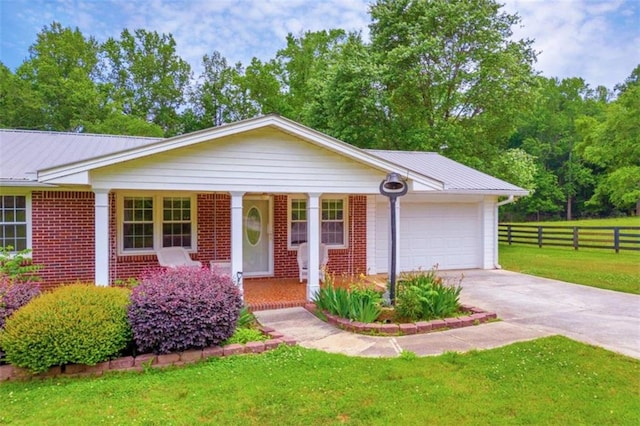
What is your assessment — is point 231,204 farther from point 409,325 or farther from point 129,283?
point 409,325

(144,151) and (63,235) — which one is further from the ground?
(144,151)

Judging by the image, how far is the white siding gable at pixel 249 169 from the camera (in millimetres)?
7234

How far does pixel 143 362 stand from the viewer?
16.5ft

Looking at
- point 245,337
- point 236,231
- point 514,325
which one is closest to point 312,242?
point 236,231

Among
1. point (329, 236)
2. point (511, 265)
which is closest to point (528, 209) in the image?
point (511, 265)

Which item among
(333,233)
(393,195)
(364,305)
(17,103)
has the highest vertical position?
(17,103)

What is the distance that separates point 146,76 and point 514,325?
30.6 meters

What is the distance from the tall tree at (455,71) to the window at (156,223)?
43.4 feet

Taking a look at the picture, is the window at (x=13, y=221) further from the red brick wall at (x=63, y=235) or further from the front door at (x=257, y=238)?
the front door at (x=257, y=238)

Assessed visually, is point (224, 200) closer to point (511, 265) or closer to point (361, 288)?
point (361, 288)

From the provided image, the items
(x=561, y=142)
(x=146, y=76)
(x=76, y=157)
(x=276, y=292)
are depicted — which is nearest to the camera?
(x=276, y=292)

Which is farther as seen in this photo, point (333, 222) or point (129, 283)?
point (333, 222)

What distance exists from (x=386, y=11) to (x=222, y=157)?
57.0ft

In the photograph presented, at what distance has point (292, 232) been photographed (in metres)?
11.2
